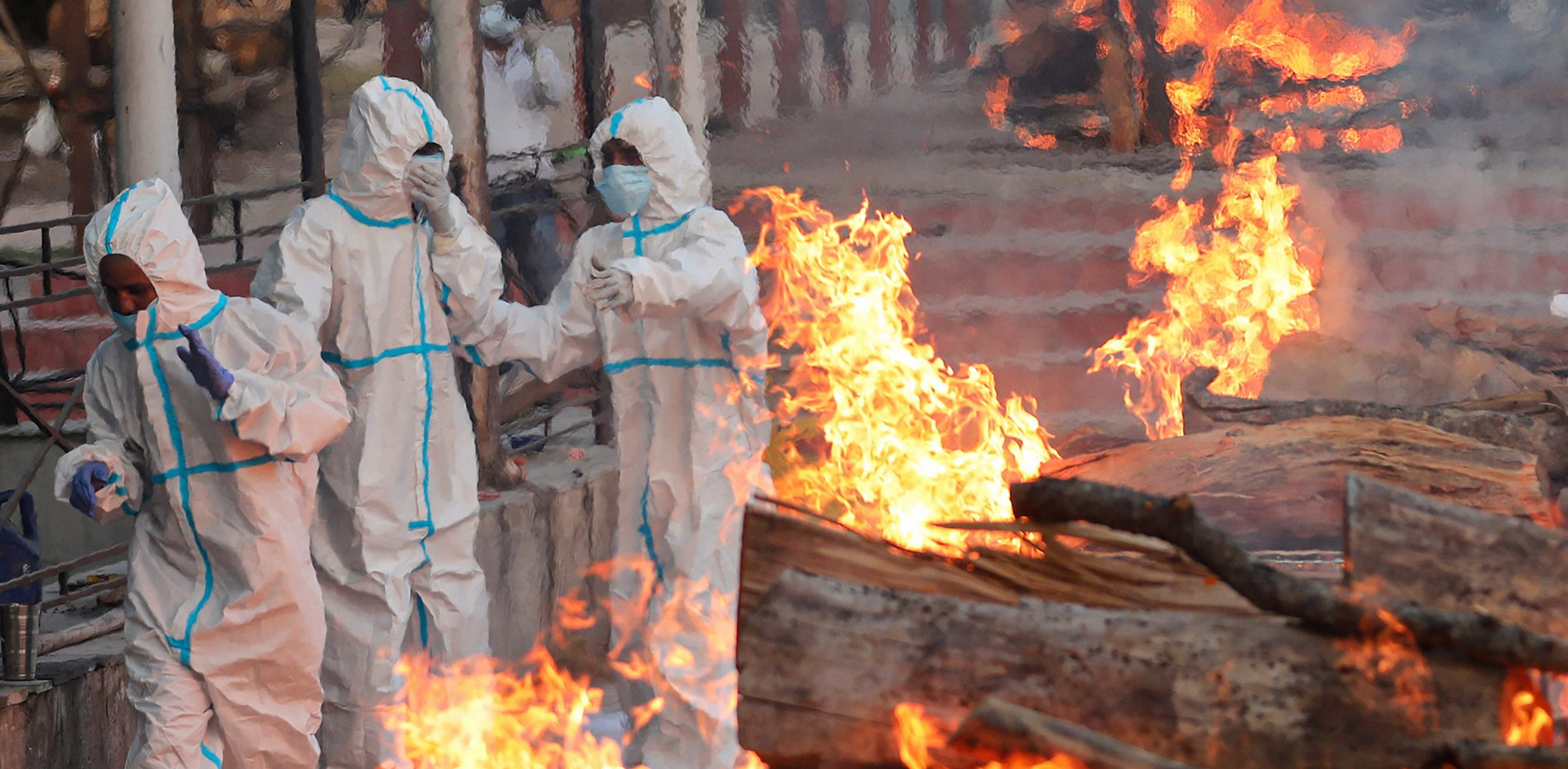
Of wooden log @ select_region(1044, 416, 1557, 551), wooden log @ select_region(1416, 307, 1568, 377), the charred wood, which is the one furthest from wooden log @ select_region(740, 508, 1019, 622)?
wooden log @ select_region(1416, 307, 1568, 377)

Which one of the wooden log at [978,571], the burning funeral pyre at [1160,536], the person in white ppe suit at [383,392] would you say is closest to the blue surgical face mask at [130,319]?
the person in white ppe suit at [383,392]

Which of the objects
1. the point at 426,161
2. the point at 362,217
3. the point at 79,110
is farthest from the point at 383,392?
the point at 79,110

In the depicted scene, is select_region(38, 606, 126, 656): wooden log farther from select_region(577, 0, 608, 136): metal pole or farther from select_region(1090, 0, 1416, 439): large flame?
select_region(1090, 0, 1416, 439): large flame

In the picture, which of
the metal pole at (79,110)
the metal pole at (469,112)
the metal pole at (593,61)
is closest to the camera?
the metal pole at (469,112)

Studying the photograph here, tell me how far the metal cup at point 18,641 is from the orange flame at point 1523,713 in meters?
3.45

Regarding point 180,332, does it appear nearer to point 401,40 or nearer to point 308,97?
point 308,97

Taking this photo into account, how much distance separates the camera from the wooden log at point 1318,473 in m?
4.41

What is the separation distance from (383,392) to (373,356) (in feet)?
0.37

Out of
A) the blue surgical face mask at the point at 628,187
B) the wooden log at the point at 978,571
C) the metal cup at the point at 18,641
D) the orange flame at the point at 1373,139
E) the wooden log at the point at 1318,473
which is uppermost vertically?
the orange flame at the point at 1373,139

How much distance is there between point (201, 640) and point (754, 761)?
1646mm

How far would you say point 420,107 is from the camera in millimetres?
4328

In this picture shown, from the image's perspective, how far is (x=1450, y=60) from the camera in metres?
9.44

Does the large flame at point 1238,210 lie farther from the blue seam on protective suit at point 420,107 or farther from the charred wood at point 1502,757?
the charred wood at point 1502,757

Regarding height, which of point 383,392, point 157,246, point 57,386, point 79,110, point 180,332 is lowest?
point 57,386
